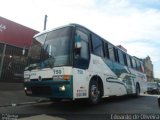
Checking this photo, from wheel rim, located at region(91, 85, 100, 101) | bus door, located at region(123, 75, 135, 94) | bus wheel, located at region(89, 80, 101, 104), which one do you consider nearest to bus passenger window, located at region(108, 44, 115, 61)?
bus door, located at region(123, 75, 135, 94)

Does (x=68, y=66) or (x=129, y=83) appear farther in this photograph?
(x=129, y=83)

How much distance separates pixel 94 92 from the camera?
8.95 metres

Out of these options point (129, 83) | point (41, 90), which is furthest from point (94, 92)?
point (129, 83)

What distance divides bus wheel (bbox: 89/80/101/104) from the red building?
6.95 meters

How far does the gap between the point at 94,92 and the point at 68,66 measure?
211 cm

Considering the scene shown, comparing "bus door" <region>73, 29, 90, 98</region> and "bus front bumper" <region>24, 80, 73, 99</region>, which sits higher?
"bus door" <region>73, 29, 90, 98</region>

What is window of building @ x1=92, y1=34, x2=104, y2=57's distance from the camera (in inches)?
382

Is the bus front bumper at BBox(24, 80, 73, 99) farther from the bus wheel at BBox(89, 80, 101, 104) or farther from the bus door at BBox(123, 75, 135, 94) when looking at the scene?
the bus door at BBox(123, 75, 135, 94)

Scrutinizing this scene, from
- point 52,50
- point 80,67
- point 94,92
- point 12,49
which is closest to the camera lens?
point 80,67

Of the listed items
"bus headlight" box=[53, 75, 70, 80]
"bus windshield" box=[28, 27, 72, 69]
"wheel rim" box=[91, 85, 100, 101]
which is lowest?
"wheel rim" box=[91, 85, 100, 101]

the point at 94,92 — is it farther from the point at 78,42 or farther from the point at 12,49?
the point at 12,49

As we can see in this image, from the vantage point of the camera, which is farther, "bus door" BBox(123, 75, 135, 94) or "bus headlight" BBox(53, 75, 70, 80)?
"bus door" BBox(123, 75, 135, 94)

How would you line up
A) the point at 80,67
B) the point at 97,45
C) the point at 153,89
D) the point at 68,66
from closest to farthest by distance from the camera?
the point at 68,66
the point at 80,67
the point at 97,45
the point at 153,89

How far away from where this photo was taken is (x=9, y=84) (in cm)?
1473
